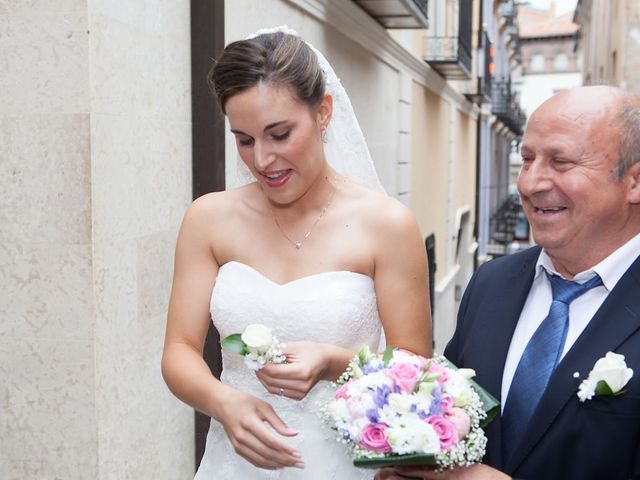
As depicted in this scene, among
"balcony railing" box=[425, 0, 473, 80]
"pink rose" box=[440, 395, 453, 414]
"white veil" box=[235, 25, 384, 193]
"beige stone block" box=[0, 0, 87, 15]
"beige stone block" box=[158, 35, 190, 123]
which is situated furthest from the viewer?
"balcony railing" box=[425, 0, 473, 80]

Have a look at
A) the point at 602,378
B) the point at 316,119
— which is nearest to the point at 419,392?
the point at 602,378

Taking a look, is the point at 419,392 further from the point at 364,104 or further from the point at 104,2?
the point at 364,104

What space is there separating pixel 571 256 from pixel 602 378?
43 centimetres

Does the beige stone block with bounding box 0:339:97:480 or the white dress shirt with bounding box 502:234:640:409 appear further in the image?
the beige stone block with bounding box 0:339:97:480

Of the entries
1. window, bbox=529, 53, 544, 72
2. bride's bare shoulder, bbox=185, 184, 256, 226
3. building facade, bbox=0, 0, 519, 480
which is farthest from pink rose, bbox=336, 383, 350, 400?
window, bbox=529, 53, 544, 72

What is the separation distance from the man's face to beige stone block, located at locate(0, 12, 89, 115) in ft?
5.92

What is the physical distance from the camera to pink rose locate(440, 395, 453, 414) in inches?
76.4

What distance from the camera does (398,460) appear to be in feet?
6.12

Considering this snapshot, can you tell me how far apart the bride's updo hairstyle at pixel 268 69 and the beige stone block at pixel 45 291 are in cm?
122

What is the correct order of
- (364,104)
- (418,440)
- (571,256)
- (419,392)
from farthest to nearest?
(364,104) < (571,256) < (419,392) < (418,440)

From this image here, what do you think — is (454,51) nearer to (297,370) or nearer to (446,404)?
(297,370)

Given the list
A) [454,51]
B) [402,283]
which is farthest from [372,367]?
[454,51]

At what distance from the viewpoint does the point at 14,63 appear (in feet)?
10.5

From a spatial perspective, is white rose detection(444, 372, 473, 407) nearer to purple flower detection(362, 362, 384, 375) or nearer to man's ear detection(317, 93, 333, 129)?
purple flower detection(362, 362, 384, 375)
